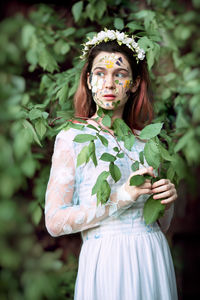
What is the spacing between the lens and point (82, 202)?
48.3 inches

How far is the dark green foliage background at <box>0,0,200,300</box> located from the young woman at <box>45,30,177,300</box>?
4.5 inches

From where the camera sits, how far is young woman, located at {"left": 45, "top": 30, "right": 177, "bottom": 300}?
3.69 feet

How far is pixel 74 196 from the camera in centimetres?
126

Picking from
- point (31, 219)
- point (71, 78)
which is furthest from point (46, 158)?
point (71, 78)

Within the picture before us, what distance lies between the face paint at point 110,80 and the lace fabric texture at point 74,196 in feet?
0.51

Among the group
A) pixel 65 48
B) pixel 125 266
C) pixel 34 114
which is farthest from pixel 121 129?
pixel 65 48

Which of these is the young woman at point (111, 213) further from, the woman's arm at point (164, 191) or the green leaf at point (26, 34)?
the green leaf at point (26, 34)

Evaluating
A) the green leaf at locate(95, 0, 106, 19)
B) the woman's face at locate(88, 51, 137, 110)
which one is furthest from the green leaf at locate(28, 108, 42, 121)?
the green leaf at locate(95, 0, 106, 19)

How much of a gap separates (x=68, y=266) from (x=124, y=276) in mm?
1039

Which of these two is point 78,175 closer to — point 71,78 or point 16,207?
point 71,78

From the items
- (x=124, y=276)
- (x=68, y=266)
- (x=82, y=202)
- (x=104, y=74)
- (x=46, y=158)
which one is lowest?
A: (x=68, y=266)

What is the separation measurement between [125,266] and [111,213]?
0.58ft

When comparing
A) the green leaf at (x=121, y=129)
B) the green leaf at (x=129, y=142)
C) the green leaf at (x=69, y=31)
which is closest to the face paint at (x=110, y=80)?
the green leaf at (x=121, y=129)

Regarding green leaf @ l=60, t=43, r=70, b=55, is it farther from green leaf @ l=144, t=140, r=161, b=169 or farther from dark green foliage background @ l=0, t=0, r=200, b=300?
green leaf @ l=144, t=140, r=161, b=169
